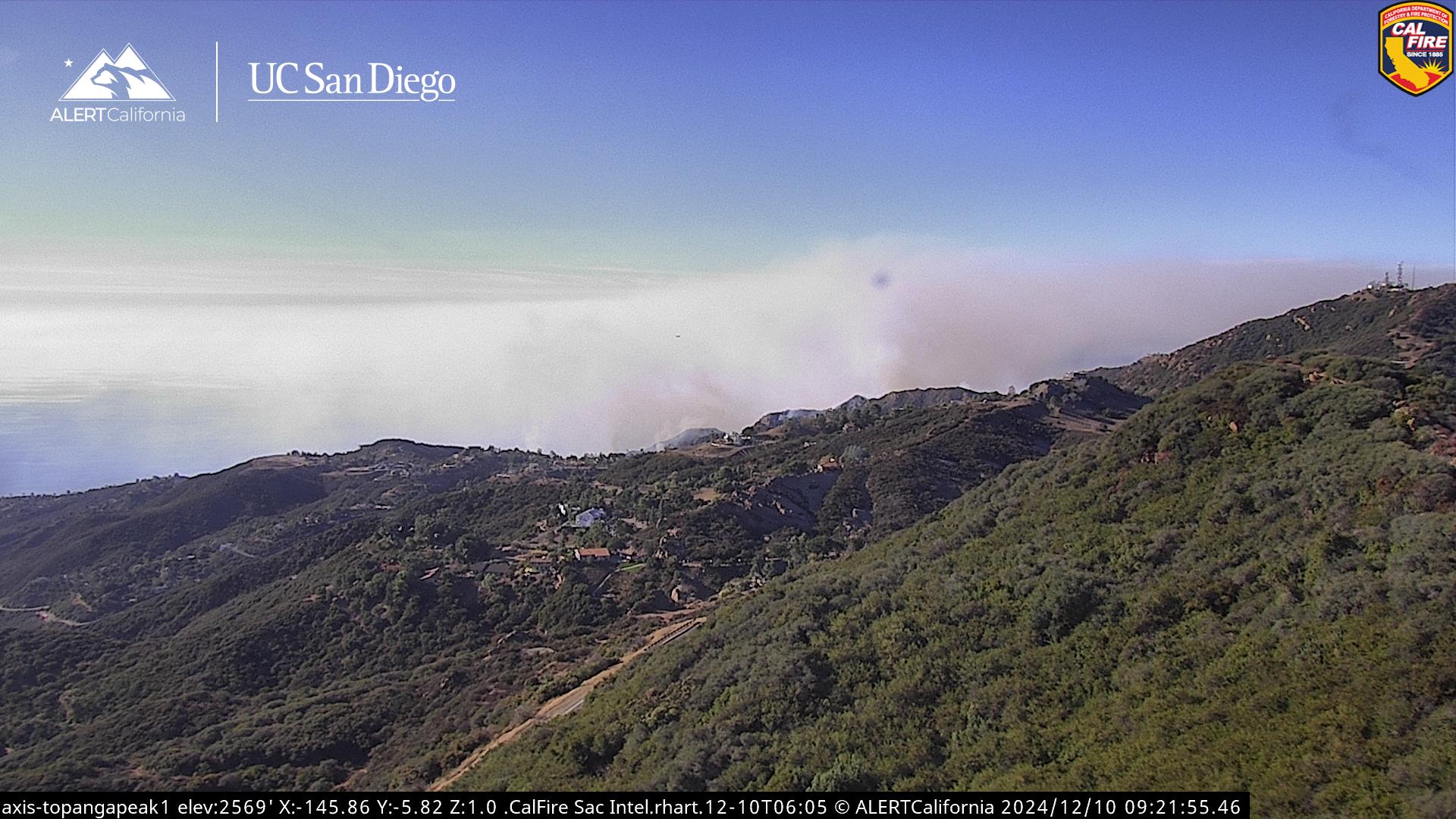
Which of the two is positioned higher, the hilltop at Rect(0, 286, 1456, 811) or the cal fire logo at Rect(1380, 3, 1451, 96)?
the cal fire logo at Rect(1380, 3, 1451, 96)

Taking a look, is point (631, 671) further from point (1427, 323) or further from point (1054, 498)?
point (1427, 323)

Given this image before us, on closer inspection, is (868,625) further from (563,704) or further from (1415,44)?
(1415,44)

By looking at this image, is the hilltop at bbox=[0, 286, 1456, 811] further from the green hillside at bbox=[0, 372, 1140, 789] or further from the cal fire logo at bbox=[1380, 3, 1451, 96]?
the cal fire logo at bbox=[1380, 3, 1451, 96]

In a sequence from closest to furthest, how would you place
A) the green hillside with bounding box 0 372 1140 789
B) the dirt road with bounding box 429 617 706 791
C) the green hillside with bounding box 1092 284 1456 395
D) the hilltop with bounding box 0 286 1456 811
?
the hilltop with bounding box 0 286 1456 811 → the dirt road with bounding box 429 617 706 791 → the green hillside with bounding box 0 372 1140 789 → the green hillside with bounding box 1092 284 1456 395

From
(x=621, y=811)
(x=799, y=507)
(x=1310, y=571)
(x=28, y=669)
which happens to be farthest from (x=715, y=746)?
(x=28, y=669)

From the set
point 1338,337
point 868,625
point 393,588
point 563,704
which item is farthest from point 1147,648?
point 1338,337

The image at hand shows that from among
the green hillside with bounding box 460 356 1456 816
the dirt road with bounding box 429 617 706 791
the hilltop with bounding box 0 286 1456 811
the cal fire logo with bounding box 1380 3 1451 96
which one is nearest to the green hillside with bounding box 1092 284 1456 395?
the hilltop with bounding box 0 286 1456 811

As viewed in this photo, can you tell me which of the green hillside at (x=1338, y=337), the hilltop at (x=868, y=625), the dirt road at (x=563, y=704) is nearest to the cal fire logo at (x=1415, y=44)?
the hilltop at (x=868, y=625)

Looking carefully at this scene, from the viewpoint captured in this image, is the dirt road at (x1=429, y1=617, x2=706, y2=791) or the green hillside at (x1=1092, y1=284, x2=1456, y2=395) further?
the green hillside at (x1=1092, y1=284, x2=1456, y2=395)
